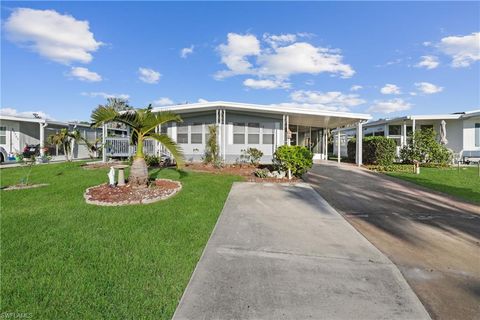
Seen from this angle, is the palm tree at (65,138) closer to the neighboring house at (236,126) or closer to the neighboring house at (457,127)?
the neighboring house at (236,126)

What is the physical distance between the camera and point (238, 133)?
14086 mm

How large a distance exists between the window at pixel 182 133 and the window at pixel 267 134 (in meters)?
4.20

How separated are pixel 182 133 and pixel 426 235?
12330 millimetres

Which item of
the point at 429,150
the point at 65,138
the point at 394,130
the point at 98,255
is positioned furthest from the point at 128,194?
the point at 394,130

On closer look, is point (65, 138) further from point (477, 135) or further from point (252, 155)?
point (477, 135)

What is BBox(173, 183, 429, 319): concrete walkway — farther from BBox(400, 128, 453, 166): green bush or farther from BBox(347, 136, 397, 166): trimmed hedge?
BBox(400, 128, 453, 166): green bush

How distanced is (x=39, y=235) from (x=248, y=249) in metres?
3.14

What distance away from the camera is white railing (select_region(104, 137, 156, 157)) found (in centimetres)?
1512

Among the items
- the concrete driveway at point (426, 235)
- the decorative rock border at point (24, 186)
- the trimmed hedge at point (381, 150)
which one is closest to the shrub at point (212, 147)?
the concrete driveway at point (426, 235)

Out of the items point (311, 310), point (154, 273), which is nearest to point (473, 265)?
point (311, 310)

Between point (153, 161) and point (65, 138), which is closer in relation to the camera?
point (153, 161)

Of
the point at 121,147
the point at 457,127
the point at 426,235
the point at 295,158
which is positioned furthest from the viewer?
the point at 457,127

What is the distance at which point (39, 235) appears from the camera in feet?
13.3

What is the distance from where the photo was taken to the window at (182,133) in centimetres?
1469
